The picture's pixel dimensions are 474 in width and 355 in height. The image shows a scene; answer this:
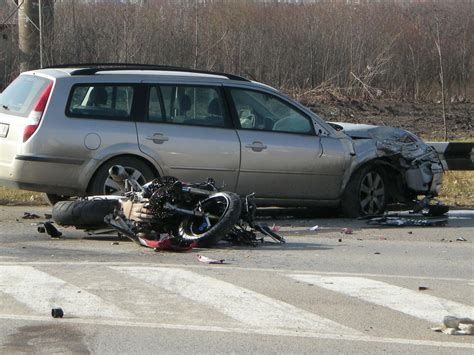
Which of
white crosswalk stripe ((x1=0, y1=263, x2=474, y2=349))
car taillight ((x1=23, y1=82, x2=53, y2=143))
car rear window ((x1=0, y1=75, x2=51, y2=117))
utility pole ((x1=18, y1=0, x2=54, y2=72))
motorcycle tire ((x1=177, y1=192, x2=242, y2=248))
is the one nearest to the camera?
white crosswalk stripe ((x1=0, y1=263, x2=474, y2=349))

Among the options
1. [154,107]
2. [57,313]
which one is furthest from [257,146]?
[57,313]

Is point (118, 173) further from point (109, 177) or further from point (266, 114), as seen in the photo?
point (266, 114)

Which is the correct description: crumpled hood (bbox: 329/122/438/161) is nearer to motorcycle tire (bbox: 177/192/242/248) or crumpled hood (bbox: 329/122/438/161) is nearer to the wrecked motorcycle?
the wrecked motorcycle

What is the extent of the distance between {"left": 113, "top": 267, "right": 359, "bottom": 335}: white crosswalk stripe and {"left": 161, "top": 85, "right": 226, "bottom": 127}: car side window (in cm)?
332

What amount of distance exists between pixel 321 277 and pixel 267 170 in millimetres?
3431

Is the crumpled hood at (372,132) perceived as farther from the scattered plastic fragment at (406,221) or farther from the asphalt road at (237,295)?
the asphalt road at (237,295)

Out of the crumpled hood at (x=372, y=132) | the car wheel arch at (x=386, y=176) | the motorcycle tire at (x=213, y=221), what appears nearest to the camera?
the motorcycle tire at (x=213, y=221)

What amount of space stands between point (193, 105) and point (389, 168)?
2736 millimetres

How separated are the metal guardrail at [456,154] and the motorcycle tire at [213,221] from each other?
5607mm

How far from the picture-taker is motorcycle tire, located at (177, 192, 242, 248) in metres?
9.33

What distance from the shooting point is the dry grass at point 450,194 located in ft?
42.7

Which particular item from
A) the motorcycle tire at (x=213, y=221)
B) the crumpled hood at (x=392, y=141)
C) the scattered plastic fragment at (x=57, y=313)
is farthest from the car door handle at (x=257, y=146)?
the scattered plastic fragment at (x=57, y=313)

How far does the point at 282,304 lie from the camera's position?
7125mm

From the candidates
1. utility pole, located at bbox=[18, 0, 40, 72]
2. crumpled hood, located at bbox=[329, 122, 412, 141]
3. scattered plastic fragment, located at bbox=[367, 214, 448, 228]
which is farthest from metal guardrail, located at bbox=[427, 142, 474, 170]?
utility pole, located at bbox=[18, 0, 40, 72]
